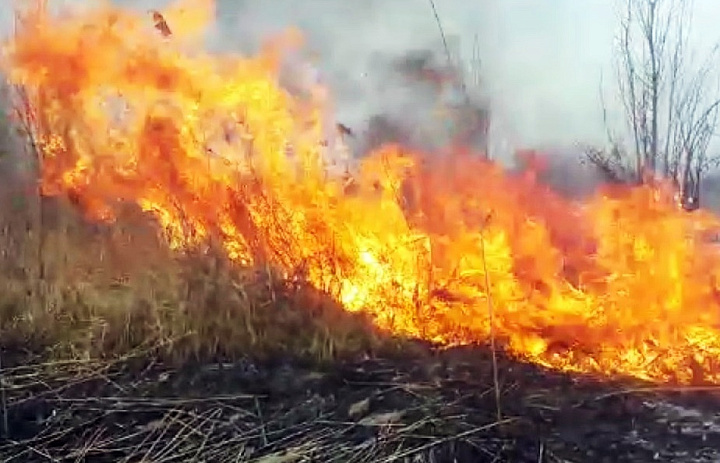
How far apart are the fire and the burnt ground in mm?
519

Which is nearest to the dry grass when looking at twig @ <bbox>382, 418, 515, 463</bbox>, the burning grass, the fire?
the burning grass

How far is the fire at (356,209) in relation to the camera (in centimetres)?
524

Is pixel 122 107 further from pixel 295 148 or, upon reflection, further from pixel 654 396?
pixel 654 396

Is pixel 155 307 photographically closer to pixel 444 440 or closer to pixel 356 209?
pixel 356 209

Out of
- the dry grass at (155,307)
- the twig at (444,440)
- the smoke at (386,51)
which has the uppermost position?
the smoke at (386,51)

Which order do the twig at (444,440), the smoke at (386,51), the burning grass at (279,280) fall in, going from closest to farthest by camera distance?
the twig at (444,440) → the burning grass at (279,280) → the smoke at (386,51)

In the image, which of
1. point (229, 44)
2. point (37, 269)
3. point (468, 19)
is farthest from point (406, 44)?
point (37, 269)

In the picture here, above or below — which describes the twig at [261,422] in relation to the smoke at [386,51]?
below

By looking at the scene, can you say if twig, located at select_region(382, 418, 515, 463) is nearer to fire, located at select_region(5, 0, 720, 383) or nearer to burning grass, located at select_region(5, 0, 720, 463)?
burning grass, located at select_region(5, 0, 720, 463)

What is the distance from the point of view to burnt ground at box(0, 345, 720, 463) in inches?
154

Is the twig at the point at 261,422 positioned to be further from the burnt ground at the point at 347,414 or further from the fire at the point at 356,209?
the fire at the point at 356,209

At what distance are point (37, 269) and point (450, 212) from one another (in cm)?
285

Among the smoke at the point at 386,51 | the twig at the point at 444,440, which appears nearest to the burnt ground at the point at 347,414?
the twig at the point at 444,440

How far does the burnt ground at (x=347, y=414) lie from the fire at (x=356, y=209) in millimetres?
519
